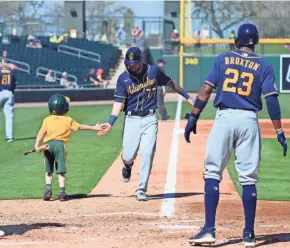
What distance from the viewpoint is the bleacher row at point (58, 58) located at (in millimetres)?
36219

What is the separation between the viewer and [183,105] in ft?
93.6

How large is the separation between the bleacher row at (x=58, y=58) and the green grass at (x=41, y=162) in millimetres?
14589

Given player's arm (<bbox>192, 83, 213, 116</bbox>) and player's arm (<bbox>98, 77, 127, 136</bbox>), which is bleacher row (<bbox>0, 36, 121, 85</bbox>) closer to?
player's arm (<bbox>98, 77, 127, 136</bbox>)

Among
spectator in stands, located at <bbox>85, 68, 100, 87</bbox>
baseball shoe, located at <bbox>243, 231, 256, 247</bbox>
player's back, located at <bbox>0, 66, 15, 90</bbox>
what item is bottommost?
spectator in stands, located at <bbox>85, 68, 100, 87</bbox>

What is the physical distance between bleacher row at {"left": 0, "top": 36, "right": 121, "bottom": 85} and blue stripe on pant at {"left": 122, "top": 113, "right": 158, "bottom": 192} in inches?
1030

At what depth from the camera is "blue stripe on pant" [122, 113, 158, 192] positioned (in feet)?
30.5

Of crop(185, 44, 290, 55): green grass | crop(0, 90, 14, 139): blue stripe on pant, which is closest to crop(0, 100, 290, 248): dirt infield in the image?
crop(0, 90, 14, 139): blue stripe on pant

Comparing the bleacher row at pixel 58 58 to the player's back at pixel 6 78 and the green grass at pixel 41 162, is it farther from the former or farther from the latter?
the player's back at pixel 6 78

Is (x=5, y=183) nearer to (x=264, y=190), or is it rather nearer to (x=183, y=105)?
(x=264, y=190)

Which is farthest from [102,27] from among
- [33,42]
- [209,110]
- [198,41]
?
[209,110]

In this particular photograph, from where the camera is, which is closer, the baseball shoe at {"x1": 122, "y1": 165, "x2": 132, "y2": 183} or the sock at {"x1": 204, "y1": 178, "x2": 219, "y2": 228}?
the sock at {"x1": 204, "y1": 178, "x2": 219, "y2": 228}

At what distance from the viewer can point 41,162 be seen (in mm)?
13359

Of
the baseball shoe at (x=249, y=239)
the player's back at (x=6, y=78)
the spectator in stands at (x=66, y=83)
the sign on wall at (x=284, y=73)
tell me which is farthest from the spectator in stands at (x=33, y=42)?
the baseball shoe at (x=249, y=239)

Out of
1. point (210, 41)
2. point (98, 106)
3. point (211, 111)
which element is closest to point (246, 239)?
point (211, 111)
